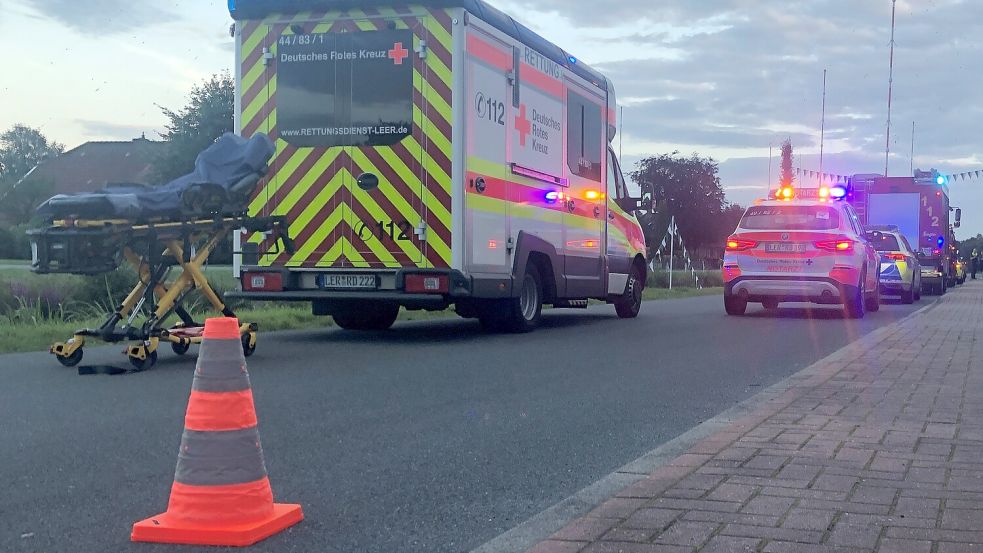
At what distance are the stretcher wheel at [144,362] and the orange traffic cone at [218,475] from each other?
16.0 feet

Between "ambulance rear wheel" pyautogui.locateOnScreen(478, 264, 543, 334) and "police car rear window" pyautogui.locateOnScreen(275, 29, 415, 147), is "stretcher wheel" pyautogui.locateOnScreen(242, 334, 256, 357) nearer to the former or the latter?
"police car rear window" pyautogui.locateOnScreen(275, 29, 415, 147)

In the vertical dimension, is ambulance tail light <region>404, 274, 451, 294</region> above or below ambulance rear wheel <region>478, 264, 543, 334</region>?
above

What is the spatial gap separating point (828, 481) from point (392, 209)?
7.03 metres

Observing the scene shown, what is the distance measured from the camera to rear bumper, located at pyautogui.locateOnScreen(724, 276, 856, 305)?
16.1 metres

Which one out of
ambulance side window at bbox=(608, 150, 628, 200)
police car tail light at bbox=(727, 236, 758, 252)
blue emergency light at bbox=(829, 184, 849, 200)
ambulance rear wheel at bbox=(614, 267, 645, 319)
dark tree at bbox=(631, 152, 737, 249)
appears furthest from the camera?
dark tree at bbox=(631, 152, 737, 249)

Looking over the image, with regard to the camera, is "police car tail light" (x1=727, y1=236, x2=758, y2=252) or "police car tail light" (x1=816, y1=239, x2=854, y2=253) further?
"police car tail light" (x1=727, y1=236, x2=758, y2=252)

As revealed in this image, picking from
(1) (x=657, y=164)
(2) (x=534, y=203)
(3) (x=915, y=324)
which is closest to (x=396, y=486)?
(2) (x=534, y=203)

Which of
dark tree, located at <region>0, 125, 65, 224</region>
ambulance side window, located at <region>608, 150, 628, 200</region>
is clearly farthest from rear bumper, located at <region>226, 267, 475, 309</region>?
dark tree, located at <region>0, 125, 65, 224</region>

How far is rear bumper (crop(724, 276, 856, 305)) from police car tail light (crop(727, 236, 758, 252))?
432mm

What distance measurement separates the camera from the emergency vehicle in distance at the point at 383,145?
10945 millimetres

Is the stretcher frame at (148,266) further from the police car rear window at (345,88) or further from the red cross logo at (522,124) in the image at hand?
the red cross logo at (522,124)

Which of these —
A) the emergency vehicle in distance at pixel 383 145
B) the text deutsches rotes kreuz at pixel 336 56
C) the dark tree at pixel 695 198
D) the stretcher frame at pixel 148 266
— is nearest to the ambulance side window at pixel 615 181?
the emergency vehicle in distance at pixel 383 145

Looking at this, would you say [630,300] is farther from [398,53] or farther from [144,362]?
[144,362]

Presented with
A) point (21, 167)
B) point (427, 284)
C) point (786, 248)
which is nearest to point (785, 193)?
point (786, 248)
